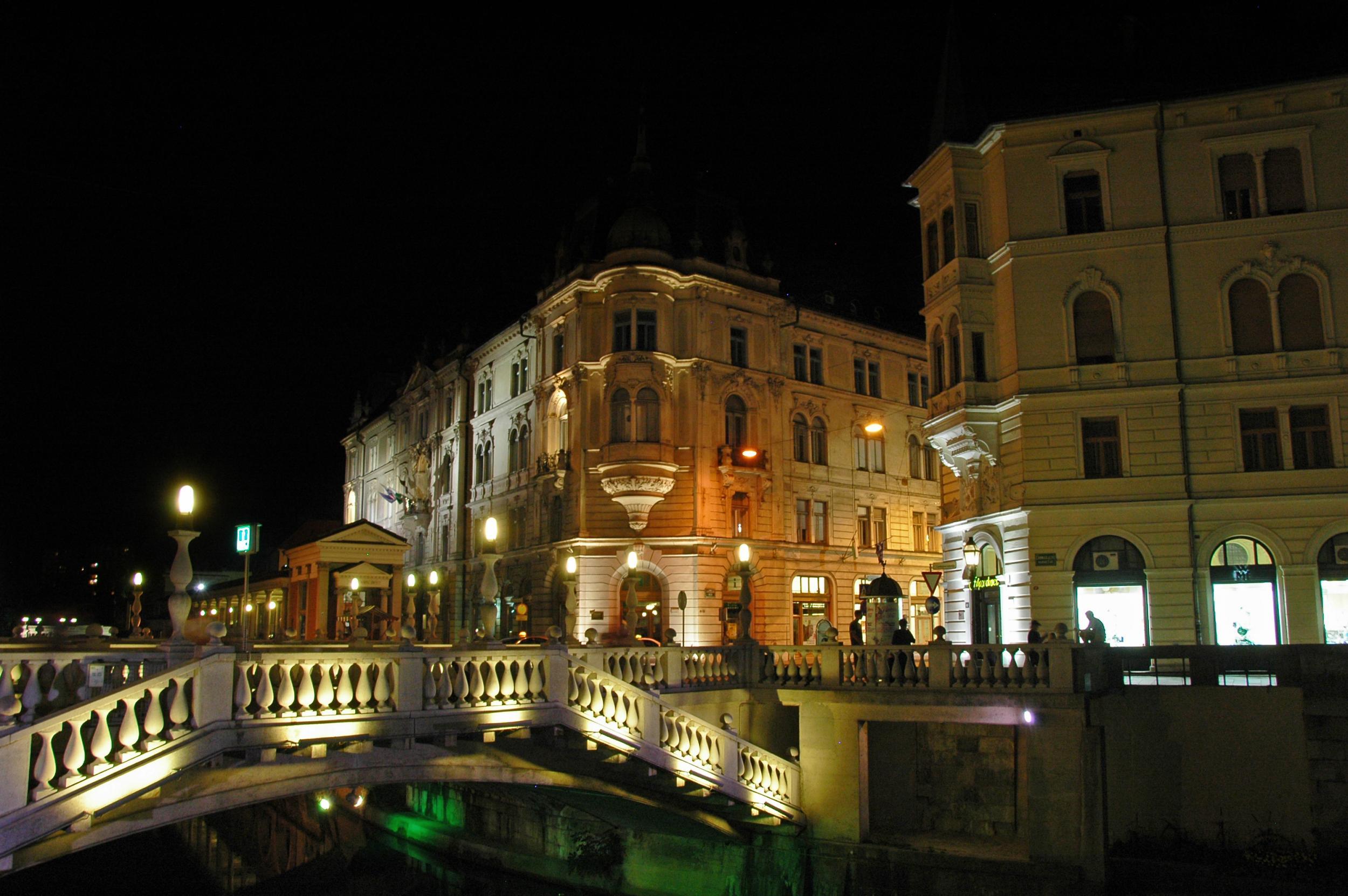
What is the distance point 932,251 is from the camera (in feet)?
108

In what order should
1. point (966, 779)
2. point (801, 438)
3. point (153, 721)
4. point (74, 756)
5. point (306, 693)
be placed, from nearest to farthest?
point (74, 756) < point (153, 721) < point (306, 693) < point (966, 779) < point (801, 438)

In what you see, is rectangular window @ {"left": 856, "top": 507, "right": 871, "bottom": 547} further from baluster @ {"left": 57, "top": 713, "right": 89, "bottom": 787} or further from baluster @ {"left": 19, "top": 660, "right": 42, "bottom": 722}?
baluster @ {"left": 57, "top": 713, "right": 89, "bottom": 787}

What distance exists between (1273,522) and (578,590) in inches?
1054

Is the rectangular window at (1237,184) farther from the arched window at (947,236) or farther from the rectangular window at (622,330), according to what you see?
the rectangular window at (622,330)

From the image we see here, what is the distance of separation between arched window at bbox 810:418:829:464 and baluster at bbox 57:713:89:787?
137ft

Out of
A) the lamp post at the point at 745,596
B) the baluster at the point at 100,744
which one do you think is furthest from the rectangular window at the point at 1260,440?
the baluster at the point at 100,744

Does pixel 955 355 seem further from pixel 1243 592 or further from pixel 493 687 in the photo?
pixel 493 687

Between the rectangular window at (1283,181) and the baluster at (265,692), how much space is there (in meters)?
26.1

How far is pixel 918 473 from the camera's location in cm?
5553

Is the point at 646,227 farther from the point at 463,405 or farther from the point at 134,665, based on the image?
the point at 134,665

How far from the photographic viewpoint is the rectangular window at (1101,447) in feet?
92.4

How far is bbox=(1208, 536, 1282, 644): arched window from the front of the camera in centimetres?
2628


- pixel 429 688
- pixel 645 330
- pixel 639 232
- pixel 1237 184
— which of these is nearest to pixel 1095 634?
pixel 429 688

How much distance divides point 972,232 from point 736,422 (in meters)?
19.0
